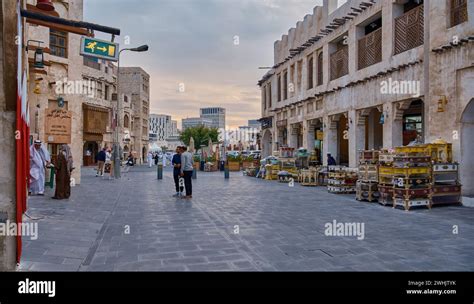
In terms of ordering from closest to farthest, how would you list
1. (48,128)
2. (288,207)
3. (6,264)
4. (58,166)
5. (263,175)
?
(6,264) → (288,207) → (58,166) → (48,128) → (263,175)

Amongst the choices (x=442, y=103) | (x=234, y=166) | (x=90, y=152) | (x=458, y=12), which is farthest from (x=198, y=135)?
(x=458, y=12)

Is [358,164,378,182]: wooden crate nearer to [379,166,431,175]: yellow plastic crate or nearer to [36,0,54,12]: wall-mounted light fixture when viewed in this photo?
[379,166,431,175]: yellow plastic crate

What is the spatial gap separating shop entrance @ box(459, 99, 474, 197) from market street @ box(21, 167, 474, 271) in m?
1.10

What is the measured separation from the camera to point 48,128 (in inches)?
646

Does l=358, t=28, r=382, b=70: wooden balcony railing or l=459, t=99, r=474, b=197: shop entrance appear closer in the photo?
l=459, t=99, r=474, b=197: shop entrance

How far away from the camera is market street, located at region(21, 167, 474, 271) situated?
5.29 meters

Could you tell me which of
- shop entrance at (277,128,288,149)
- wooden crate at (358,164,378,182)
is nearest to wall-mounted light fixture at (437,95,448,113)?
wooden crate at (358,164,378,182)

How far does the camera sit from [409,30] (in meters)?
14.4

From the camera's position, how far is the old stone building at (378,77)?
11.4m

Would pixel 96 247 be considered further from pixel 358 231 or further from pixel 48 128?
pixel 48 128

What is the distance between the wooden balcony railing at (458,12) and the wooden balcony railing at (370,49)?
4.58 metres

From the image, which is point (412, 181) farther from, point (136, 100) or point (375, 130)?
point (136, 100)
